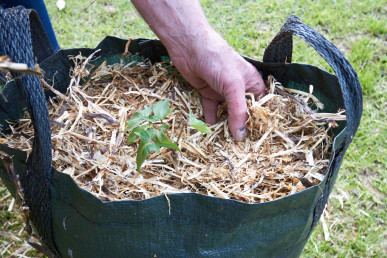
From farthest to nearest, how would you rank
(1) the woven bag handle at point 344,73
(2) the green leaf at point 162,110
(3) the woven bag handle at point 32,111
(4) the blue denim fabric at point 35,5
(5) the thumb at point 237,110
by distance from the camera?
(4) the blue denim fabric at point 35,5 → (5) the thumb at point 237,110 → (2) the green leaf at point 162,110 → (1) the woven bag handle at point 344,73 → (3) the woven bag handle at point 32,111

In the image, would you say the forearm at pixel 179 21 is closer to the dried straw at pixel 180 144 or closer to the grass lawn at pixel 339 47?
the dried straw at pixel 180 144

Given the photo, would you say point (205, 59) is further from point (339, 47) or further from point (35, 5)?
point (339, 47)

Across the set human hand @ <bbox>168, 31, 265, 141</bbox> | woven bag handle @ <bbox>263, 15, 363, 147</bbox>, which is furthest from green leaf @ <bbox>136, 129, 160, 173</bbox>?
woven bag handle @ <bbox>263, 15, 363, 147</bbox>

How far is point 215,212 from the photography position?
0.82 metres

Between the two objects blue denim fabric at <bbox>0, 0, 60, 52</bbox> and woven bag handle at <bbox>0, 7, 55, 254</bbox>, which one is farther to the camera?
blue denim fabric at <bbox>0, 0, 60, 52</bbox>

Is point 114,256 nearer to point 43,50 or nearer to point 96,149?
point 96,149

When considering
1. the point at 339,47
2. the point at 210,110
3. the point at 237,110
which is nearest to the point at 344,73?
the point at 237,110

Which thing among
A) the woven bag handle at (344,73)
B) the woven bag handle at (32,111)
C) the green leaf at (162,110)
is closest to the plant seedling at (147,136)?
the green leaf at (162,110)

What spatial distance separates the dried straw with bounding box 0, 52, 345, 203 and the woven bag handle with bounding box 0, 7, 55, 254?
0.12m

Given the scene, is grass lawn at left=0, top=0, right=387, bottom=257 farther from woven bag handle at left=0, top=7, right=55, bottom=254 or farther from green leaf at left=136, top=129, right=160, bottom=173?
green leaf at left=136, top=129, right=160, bottom=173

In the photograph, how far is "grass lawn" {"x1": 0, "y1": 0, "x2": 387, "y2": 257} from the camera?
1.61 metres

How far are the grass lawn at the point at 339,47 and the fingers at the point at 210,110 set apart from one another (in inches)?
23.7

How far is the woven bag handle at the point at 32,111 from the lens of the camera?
0.79 meters

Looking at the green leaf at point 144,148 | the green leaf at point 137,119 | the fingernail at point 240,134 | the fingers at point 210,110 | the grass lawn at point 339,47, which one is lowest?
the grass lawn at point 339,47
